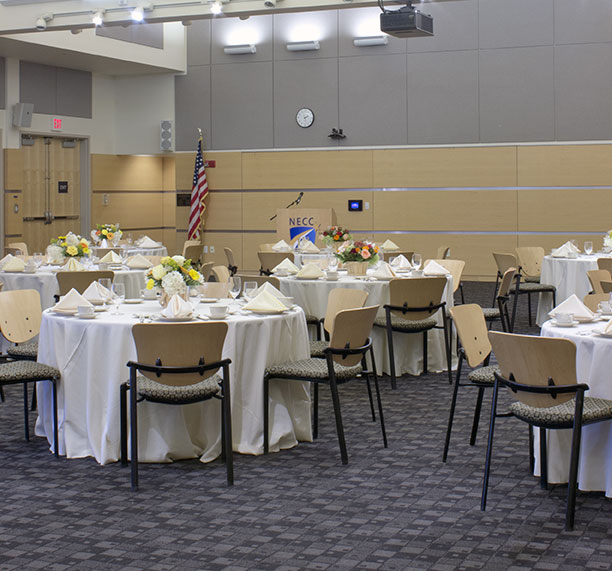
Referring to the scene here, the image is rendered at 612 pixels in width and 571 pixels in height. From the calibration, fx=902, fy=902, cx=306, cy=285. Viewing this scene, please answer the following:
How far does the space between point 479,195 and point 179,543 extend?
11.8 m

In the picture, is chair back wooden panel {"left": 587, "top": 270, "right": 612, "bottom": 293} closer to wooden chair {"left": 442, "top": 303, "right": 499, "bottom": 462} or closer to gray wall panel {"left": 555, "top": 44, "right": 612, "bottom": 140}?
wooden chair {"left": 442, "top": 303, "right": 499, "bottom": 462}

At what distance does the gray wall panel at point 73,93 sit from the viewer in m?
15.9

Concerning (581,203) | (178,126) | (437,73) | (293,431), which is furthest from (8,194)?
(293,431)

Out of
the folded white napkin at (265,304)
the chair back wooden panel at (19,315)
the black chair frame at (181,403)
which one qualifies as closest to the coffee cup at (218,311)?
the folded white napkin at (265,304)

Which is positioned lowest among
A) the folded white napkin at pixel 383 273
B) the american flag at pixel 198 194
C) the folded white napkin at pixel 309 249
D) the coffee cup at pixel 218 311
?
the coffee cup at pixel 218 311

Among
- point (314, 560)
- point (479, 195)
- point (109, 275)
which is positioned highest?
point (479, 195)

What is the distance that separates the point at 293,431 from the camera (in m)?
5.50

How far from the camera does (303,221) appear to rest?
1351 cm

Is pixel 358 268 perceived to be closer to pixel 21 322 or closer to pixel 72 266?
pixel 72 266

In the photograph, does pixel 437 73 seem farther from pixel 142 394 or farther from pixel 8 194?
pixel 142 394

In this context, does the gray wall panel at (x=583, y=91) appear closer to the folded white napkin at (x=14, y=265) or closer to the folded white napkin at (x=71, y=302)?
the folded white napkin at (x=14, y=265)

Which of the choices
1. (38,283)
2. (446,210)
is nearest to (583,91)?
(446,210)

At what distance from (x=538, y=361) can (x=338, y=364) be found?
1.55 metres

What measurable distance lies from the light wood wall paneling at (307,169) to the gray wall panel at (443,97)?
1027mm
